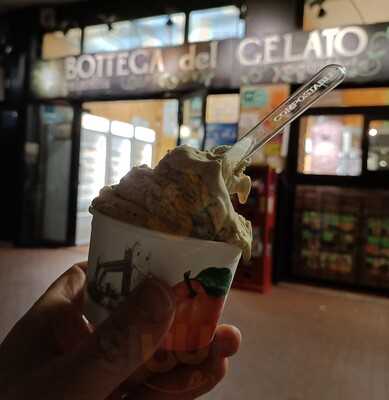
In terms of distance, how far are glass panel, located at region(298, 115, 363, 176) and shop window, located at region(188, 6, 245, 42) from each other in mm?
1379

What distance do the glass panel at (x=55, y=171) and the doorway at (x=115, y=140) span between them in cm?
22

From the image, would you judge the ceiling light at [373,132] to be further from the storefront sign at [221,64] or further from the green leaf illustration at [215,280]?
the green leaf illustration at [215,280]

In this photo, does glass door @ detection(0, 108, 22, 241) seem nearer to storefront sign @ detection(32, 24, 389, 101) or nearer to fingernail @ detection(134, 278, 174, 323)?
storefront sign @ detection(32, 24, 389, 101)

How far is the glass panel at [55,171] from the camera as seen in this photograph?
6.08 m

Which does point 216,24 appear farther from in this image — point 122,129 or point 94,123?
point 122,129

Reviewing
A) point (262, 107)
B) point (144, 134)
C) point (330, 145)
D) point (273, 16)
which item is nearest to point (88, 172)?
point (144, 134)

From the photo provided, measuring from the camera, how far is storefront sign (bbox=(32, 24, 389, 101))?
4105 millimetres

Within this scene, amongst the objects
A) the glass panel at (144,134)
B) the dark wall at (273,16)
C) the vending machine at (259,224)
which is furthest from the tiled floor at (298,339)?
the glass panel at (144,134)

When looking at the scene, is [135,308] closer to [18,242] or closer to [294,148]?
[294,148]

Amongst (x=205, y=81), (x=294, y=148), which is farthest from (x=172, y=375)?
(x=205, y=81)

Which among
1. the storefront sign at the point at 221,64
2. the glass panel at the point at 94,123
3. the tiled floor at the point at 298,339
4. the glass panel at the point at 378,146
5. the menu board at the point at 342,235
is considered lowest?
the tiled floor at the point at 298,339

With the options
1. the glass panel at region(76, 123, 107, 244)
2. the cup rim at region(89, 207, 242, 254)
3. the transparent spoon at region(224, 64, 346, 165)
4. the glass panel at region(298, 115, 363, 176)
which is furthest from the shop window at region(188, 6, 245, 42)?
the cup rim at region(89, 207, 242, 254)

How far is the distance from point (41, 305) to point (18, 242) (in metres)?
5.45

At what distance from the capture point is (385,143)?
427 centimetres
